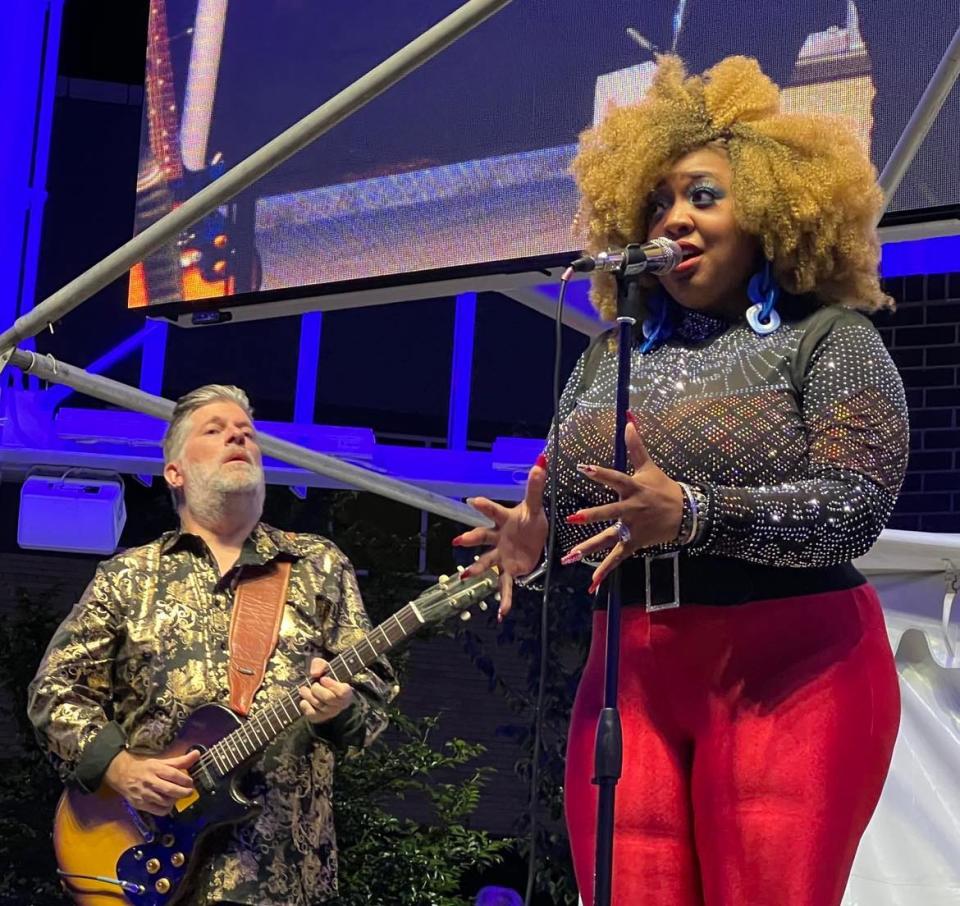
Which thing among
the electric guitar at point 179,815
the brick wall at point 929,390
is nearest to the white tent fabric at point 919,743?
the electric guitar at point 179,815

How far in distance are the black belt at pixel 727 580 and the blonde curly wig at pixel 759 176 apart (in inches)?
15.8

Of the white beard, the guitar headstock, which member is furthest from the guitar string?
the white beard

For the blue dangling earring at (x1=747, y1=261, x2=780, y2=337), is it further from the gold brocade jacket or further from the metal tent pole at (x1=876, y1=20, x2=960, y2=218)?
the gold brocade jacket

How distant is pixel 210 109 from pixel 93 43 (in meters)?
4.72

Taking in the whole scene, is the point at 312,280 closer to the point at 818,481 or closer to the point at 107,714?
the point at 107,714

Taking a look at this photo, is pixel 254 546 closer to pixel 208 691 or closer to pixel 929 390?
pixel 208 691

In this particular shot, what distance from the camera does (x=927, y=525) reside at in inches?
219

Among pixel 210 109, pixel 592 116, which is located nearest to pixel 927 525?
pixel 592 116

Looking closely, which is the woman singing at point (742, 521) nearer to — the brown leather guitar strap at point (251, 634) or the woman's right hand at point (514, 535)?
the woman's right hand at point (514, 535)

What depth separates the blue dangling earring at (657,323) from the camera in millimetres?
2100

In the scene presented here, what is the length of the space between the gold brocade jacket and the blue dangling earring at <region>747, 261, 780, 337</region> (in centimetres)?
159

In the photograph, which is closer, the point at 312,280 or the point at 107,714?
the point at 107,714

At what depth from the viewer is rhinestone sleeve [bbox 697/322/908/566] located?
1.79m

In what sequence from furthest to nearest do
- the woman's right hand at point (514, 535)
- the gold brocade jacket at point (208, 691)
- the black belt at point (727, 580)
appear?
the gold brocade jacket at point (208, 691)
the woman's right hand at point (514, 535)
the black belt at point (727, 580)
